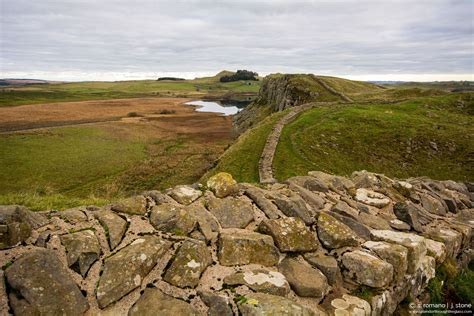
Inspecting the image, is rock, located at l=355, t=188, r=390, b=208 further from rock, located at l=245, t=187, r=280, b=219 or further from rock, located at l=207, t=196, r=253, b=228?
rock, located at l=207, t=196, r=253, b=228

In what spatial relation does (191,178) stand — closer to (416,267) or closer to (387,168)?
(387,168)

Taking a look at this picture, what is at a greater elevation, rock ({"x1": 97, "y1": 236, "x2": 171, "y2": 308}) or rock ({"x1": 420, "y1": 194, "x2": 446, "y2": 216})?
rock ({"x1": 97, "y1": 236, "x2": 171, "y2": 308})

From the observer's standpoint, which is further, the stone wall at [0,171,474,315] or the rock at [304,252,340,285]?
the rock at [304,252,340,285]

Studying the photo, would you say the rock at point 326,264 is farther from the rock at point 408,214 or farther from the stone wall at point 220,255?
the rock at point 408,214

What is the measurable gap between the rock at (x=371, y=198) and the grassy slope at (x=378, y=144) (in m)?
15.5

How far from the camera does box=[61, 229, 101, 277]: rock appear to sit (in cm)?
505

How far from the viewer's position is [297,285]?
559 cm

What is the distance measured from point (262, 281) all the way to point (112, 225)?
3.20 meters

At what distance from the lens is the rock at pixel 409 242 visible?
662 centimetres

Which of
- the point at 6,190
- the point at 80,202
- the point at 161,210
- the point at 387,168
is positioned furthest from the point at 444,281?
the point at 6,190

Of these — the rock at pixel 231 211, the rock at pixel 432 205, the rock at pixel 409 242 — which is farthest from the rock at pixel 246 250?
the rock at pixel 432 205

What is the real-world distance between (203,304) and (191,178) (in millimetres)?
28755

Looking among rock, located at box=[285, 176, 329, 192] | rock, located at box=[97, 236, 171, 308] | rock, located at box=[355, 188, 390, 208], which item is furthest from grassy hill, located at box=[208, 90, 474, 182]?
rock, located at box=[97, 236, 171, 308]

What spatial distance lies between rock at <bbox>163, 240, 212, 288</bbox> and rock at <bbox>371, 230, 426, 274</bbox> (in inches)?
169
